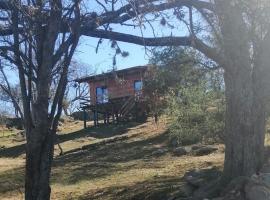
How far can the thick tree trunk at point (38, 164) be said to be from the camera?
1376cm

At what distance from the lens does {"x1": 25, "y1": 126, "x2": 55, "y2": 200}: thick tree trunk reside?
13758 millimetres

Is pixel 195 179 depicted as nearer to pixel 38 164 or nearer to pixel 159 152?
pixel 38 164

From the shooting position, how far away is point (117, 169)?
25.7 m

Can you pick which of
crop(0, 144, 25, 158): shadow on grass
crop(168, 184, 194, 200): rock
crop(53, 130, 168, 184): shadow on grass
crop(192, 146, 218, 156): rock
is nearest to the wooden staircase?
crop(0, 144, 25, 158): shadow on grass

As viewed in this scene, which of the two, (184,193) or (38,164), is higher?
(38,164)

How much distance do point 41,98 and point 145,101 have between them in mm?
29238

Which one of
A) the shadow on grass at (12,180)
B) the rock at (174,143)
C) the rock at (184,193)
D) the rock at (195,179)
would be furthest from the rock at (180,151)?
the rock at (184,193)

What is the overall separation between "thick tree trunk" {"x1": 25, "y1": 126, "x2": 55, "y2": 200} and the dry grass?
3591 millimetres

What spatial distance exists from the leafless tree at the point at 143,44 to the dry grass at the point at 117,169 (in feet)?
10.7

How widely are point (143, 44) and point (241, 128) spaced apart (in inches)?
116

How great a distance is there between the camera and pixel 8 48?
14.4 meters

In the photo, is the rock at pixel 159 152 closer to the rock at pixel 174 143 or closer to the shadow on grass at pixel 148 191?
the rock at pixel 174 143

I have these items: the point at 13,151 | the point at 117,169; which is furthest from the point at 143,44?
the point at 13,151

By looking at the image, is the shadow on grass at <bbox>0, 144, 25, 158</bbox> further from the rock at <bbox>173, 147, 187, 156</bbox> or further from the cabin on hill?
the rock at <bbox>173, 147, 187, 156</bbox>
